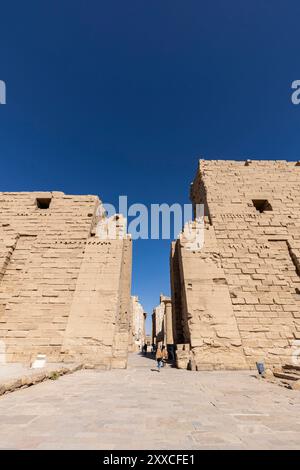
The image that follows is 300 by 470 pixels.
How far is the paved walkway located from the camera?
6.83ft

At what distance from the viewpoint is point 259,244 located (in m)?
9.57

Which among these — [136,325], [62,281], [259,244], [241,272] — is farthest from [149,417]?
[136,325]

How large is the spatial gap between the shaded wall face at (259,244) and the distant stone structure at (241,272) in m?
0.03

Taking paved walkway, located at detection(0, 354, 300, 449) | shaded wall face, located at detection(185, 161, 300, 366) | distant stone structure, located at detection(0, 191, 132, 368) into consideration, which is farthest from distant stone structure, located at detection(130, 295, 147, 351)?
paved walkway, located at detection(0, 354, 300, 449)

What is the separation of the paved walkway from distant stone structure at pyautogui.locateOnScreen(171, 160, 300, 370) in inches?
111

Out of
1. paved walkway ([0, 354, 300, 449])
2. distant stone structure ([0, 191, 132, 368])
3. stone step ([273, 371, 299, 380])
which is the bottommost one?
paved walkway ([0, 354, 300, 449])

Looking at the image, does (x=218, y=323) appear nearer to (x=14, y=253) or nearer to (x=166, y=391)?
(x=166, y=391)

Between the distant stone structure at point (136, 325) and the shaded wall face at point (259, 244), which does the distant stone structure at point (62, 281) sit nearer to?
the shaded wall face at point (259, 244)

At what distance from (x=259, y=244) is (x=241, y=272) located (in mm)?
1578

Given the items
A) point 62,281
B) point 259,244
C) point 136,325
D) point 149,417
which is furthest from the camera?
point 136,325

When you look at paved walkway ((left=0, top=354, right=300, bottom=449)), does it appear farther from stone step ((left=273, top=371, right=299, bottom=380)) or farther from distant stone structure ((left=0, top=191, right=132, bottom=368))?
distant stone structure ((left=0, top=191, right=132, bottom=368))

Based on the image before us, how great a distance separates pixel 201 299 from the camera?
8086 millimetres

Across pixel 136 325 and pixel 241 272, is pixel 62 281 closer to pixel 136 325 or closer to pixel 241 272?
pixel 241 272
